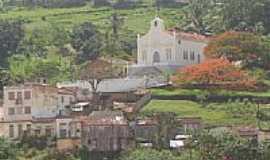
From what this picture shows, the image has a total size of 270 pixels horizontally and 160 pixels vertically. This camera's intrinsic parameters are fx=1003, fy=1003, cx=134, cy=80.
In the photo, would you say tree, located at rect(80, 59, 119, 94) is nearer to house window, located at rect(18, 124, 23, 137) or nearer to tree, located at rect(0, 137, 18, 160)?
house window, located at rect(18, 124, 23, 137)

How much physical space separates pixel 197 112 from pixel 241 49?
44.7 feet

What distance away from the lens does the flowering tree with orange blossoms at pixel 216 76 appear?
7212 cm

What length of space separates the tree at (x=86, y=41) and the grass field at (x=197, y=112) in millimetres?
22529

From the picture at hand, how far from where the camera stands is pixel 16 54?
90.7 meters

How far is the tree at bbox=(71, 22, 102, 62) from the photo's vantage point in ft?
298

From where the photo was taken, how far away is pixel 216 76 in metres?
72.9

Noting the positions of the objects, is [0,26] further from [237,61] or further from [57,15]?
[237,61]

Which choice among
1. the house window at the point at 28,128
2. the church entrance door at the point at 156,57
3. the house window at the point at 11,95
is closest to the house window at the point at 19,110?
the house window at the point at 11,95

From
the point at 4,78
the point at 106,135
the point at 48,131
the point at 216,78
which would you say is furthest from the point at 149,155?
the point at 4,78

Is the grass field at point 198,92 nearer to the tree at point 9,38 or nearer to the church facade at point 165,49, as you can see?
the church facade at point 165,49

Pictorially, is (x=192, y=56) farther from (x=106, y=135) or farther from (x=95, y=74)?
(x=106, y=135)

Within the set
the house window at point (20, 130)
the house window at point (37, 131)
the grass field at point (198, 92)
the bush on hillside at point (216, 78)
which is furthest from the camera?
the bush on hillside at point (216, 78)

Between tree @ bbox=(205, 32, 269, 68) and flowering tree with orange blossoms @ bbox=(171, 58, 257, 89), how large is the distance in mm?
5038

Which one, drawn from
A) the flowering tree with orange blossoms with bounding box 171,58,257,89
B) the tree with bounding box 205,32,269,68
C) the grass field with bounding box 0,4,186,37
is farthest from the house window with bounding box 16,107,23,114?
the grass field with bounding box 0,4,186,37
